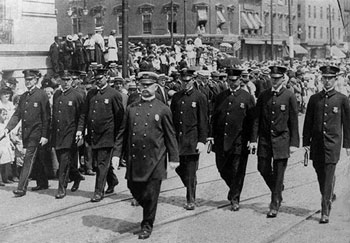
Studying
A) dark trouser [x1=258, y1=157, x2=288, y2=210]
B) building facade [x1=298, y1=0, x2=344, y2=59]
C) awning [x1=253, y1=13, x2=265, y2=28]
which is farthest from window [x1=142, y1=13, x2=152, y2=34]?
dark trouser [x1=258, y1=157, x2=288, y2=210]

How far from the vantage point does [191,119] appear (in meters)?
9.47

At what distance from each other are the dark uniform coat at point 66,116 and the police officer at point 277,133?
312cm

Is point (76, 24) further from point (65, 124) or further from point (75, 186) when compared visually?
point (65, 124)

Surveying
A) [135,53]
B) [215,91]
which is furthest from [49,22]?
[135,53]

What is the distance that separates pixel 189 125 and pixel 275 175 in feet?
5.01

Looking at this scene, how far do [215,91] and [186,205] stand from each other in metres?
10.3

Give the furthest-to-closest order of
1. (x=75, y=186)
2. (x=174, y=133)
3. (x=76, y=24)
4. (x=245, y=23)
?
(x=245, y=23) → (x=76, y=24) → (x=75, y=186) → (x=174, y=133)

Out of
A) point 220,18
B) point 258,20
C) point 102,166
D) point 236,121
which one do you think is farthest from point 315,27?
point 102,166

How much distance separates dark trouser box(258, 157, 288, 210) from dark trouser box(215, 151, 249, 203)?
0.39 m

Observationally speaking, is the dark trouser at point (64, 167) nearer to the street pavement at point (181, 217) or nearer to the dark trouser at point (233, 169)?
the street pavement at point (181, 217)

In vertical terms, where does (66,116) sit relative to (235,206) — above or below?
above

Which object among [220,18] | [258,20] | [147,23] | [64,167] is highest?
[258,20]

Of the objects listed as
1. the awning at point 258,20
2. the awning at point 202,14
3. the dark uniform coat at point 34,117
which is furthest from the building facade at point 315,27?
the dark uniform coat at point 34,117

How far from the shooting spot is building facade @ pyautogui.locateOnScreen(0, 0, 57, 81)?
14930 mm
